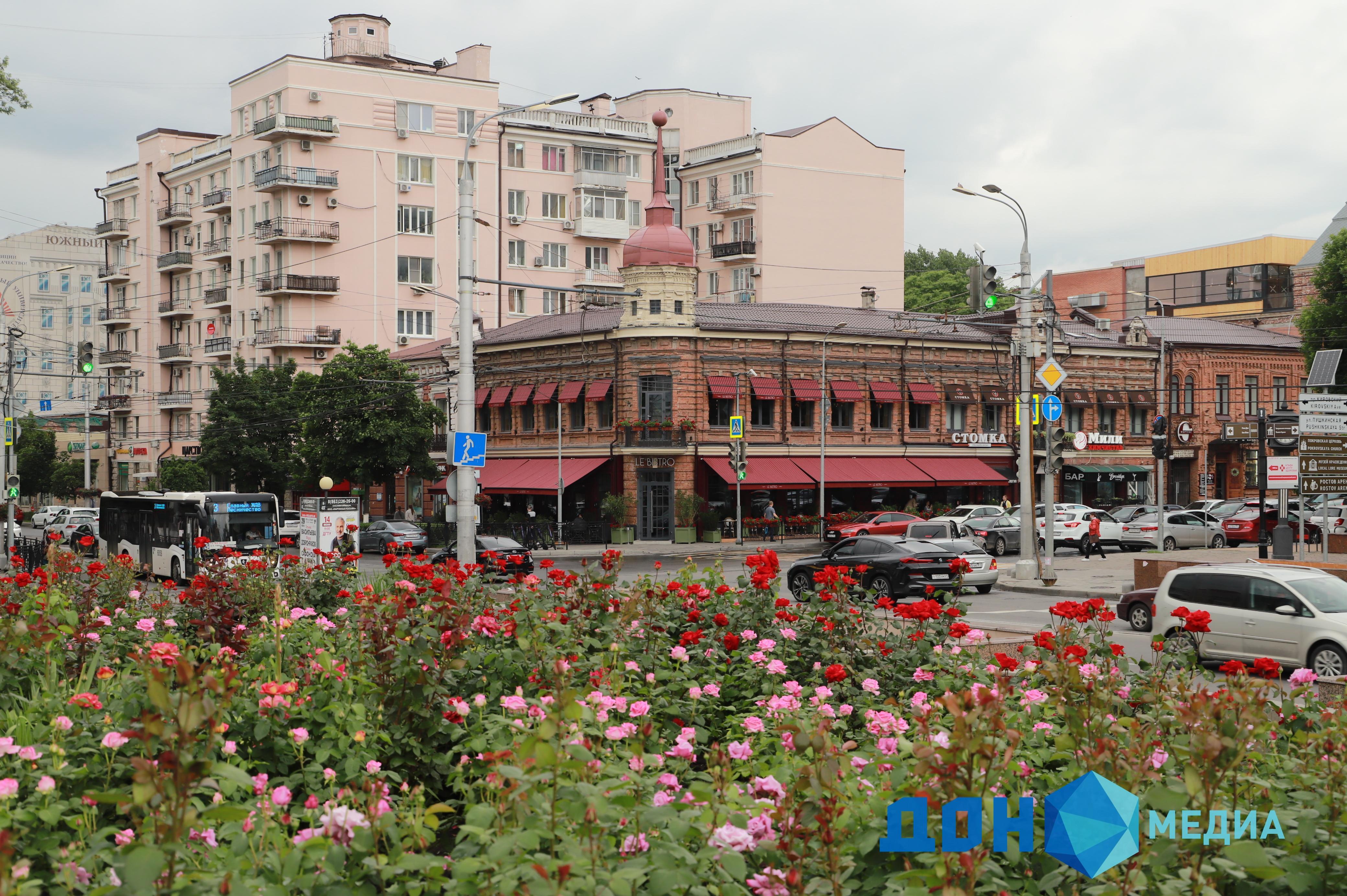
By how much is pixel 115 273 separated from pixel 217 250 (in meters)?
15.3

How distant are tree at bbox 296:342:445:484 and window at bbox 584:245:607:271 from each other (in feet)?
85.6

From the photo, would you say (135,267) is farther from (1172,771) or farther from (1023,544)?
(1172,771)


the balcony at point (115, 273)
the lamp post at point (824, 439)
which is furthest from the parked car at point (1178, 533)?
the balcony at point (115, 273)

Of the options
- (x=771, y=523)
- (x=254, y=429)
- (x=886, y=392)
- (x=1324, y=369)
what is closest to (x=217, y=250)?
(x=254, y=429)

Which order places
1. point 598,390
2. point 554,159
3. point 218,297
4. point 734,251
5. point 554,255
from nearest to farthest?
1. point 598,390
2. point 734,251
3. point 554,159
4. point 554,255
5. point 218,297

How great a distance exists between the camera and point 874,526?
44.4 meters

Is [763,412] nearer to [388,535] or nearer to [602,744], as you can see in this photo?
[388,535]

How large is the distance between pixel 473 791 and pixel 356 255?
7192cm

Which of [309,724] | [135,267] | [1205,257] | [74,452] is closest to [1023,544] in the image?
[309,724]

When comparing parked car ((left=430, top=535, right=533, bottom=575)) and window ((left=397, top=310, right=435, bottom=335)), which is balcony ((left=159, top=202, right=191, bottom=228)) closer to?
window ((left=397, top=310, right=435, bottom=335))

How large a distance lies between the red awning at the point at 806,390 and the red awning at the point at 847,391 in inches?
31.0

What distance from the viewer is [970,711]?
4.41 m

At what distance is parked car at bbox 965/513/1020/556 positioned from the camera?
145 ft

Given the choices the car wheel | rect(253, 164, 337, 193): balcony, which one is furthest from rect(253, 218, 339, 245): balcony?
the car wheel
